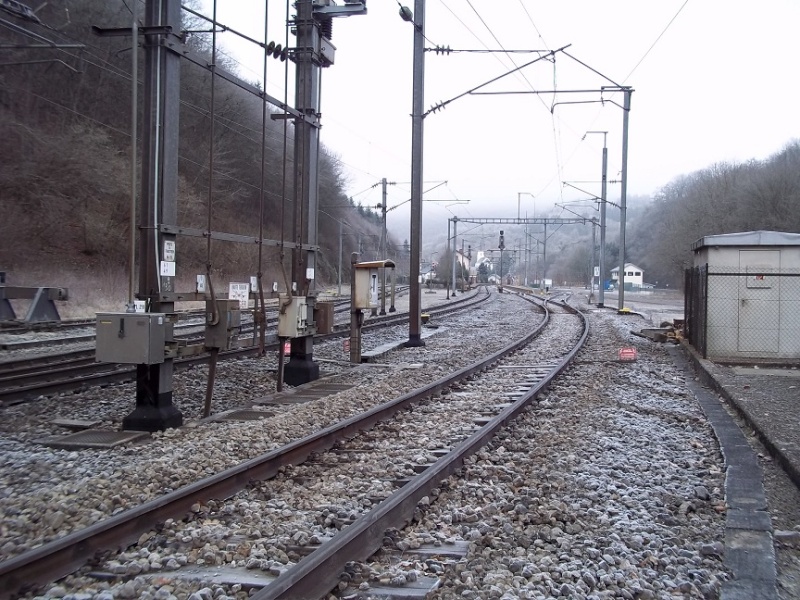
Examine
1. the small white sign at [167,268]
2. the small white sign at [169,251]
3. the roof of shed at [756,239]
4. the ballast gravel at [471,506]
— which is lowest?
the ballast gravel at [471,506]

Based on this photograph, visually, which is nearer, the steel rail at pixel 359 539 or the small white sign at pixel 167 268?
the steel rail at pixel 359 539

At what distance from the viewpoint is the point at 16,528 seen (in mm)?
5000

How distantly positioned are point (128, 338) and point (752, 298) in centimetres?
1229

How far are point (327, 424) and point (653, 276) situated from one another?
105m

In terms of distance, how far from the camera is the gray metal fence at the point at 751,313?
1473 centimetres

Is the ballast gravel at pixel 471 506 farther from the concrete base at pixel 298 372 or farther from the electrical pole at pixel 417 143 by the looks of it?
the electrical pole at pixel 417 143

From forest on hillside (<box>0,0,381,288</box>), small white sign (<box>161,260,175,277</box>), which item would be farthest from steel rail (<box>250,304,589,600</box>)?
forest on hillside (<box>0,0,381,288</box>)

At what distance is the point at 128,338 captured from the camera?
8.13 m

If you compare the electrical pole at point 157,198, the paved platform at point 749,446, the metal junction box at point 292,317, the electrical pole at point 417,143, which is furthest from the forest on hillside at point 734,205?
the electrical pole at point 157,198

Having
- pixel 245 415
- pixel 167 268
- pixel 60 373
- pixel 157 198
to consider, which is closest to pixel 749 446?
pixel 245 415

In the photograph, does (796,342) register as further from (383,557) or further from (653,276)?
(653,276)

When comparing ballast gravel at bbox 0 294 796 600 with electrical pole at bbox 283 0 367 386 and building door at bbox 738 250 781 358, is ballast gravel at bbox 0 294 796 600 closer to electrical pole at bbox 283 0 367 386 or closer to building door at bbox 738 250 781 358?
electrical pole at bbox 283 0 367 386

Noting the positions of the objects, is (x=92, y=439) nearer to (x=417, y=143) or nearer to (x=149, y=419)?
(x=149, y=419)

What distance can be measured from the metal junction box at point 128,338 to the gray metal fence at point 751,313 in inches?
437
